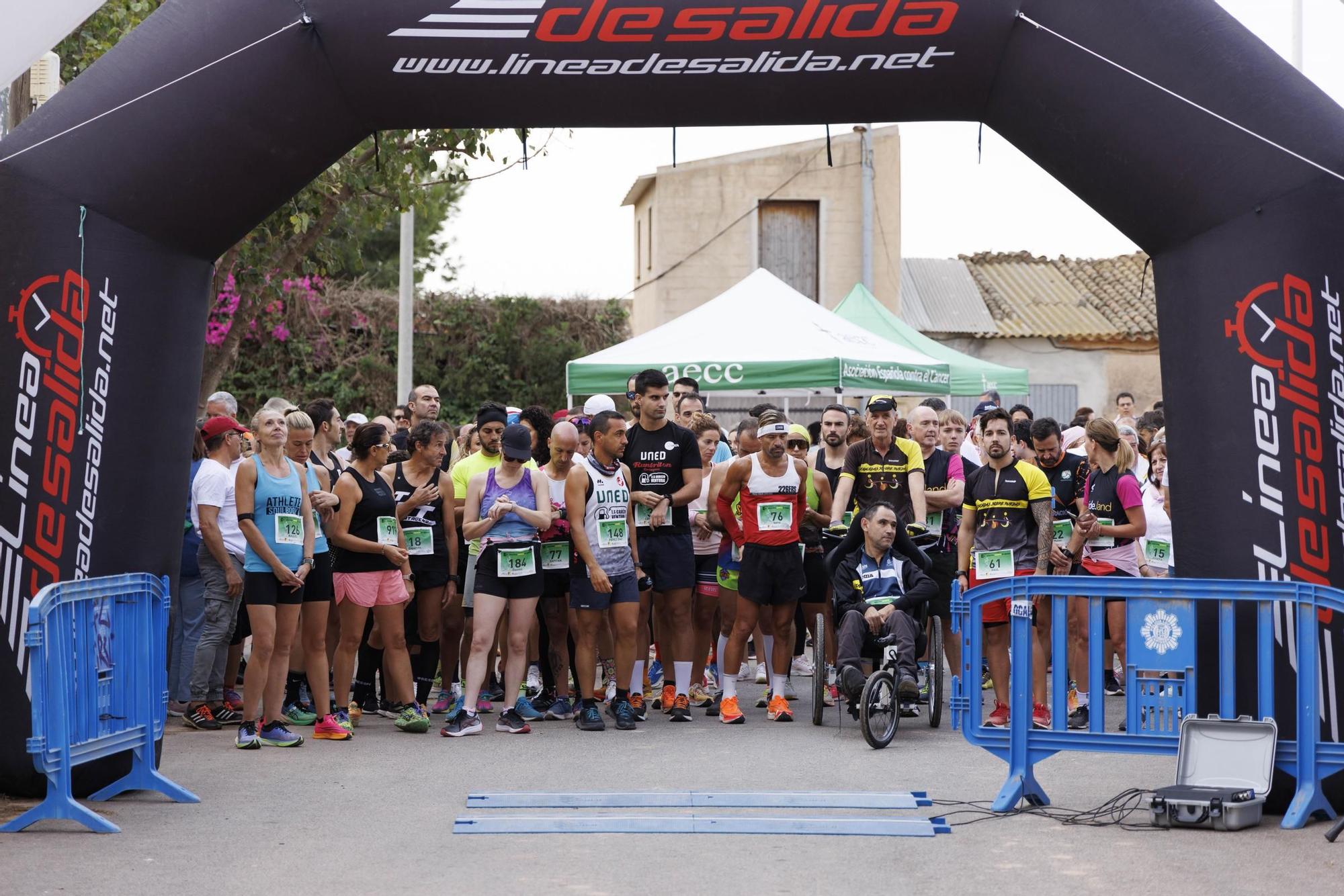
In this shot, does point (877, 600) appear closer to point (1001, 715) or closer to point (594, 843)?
point (1001, 715)

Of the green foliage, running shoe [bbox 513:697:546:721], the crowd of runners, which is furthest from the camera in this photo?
the green foliage

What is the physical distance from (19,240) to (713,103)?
325cm

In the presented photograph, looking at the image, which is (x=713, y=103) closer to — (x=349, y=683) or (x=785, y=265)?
(x=349, y=683)

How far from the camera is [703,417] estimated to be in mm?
11508

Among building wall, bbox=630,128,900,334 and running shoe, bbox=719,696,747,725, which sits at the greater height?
building wall, bbox=630,128,900,334

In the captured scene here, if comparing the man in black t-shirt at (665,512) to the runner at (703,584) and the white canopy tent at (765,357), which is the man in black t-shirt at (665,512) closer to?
the runner at (703,584)

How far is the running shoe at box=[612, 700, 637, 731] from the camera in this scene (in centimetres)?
948

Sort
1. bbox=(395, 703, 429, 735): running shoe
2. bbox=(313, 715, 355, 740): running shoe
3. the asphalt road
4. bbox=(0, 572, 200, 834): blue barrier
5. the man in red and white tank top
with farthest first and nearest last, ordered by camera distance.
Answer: the man in red and white tank top < bbox=(395, 703, 429, 735): running shoe < bbox=(313, 715, 355, 740): running shoe < bbox=(0, 572, 200, 834): blue barrier < the asphalt road

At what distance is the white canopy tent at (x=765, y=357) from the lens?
15547 mm

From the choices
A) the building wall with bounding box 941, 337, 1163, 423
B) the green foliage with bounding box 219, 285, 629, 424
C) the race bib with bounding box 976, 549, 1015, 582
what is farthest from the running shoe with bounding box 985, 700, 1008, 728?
the building wall with bounding box 941, 337, 1163, 423

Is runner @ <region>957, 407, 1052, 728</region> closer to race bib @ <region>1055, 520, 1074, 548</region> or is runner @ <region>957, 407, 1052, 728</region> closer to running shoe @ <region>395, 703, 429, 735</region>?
race bib @ <region>1055, 520, 1074, 548</region>

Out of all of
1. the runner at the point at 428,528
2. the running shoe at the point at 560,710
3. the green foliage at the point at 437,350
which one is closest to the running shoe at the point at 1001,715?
the running shoe at the point at 560,710

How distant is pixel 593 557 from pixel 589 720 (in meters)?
1.03

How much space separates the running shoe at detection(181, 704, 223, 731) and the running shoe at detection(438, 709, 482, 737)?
144 centimetres
